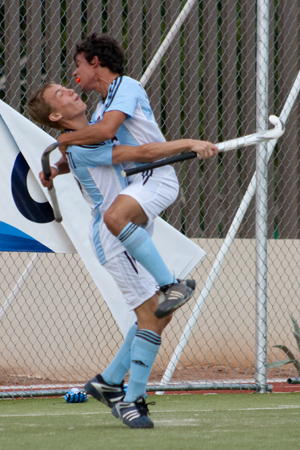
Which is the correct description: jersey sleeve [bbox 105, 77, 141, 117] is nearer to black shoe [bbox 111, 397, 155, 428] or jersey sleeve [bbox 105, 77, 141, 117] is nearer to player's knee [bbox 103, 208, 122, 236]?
player's knee [bbox 103, 208, 122, 236]

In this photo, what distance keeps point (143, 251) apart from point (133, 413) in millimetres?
714

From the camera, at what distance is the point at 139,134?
3654mm

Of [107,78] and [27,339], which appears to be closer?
[107,78]

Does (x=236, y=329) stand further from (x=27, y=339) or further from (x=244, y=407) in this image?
(x=244, y=407)

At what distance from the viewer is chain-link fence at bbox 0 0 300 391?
6.42 meters

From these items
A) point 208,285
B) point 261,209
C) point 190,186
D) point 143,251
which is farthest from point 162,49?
point 143,251

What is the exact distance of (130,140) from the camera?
12.0ft

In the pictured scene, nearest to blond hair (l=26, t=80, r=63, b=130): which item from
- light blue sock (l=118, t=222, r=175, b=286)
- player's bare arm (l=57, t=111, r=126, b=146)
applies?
player's bare arm (l=57, t=111, r=126, b=146)

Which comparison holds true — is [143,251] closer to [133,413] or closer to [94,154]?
[94,154]

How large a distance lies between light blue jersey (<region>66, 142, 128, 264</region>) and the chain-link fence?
8.86 ft

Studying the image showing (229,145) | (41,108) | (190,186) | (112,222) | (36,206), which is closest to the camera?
(112,222)

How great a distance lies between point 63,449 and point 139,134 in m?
1.50

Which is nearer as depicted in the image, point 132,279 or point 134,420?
point 134,420

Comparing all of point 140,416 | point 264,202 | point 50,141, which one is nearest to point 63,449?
point 140,416
